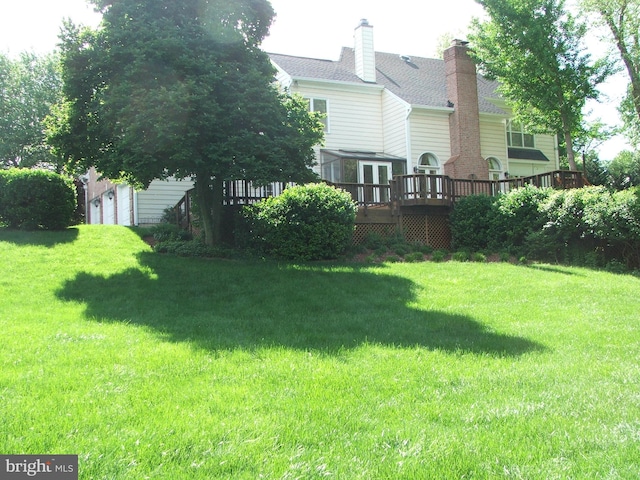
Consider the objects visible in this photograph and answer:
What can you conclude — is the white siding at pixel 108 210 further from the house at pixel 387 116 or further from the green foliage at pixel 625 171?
the green foliage at pixel 625 171

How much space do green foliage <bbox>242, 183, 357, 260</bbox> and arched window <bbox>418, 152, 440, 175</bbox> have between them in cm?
1035

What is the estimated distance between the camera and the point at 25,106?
30891 millimetres

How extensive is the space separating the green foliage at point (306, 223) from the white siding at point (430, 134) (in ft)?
33.0

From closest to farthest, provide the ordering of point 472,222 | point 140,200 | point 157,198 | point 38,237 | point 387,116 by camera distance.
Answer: point 38,237
point 472,222
point 140,200
point 157,198
point 387,116

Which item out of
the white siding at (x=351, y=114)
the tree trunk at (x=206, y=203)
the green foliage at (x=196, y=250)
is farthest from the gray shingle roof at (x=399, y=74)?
the green foliage at (x=196, y=250)

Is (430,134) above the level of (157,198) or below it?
above

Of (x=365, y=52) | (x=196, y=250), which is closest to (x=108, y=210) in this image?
(x=365, y=52)

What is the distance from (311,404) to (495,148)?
2307 cm

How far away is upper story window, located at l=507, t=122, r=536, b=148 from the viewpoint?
26.5 meters

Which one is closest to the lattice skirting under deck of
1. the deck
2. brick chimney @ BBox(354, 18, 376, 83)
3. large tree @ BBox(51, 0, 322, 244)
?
the deck

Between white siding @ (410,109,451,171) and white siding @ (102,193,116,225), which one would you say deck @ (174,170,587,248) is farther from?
white siding @ (102,193,116,225)

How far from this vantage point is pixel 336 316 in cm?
810

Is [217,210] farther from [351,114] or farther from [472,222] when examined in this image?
[351,114]

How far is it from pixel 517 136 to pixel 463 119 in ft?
17.7
